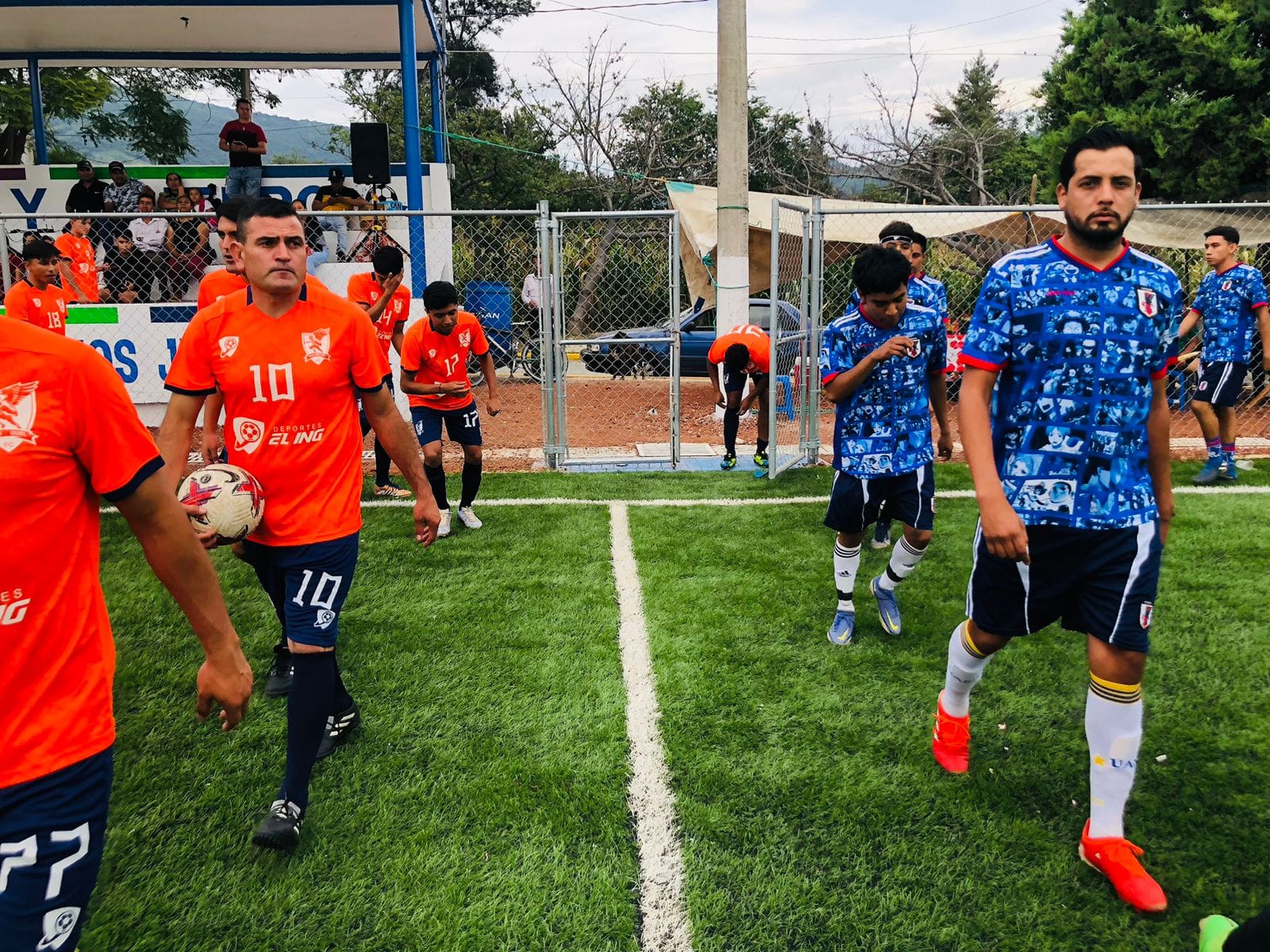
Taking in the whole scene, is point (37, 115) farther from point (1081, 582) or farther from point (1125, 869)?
point (1125, 869)

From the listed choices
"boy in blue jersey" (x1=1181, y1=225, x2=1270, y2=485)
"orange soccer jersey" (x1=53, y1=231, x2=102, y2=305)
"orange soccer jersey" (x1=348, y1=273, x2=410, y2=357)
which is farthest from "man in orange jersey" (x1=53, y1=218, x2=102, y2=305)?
"boy in blue jersey" (x1=1181, y1=225, x2=1270, y2=485)

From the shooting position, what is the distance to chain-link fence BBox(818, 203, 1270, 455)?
1009 centimetres

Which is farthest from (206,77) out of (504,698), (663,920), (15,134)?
(663,920)

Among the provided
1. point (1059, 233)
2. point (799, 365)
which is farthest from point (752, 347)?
point (1059, 233)

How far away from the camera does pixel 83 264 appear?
35.0 ft

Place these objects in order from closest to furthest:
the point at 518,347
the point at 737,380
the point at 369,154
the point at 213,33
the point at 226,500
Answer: the point at 226,500 → the point at 737,380 → the point at 369,154 → the point at 213,33 → the point at 518,347

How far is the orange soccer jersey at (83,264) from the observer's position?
10.5m

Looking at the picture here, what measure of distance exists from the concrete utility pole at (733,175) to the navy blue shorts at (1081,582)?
8133mm

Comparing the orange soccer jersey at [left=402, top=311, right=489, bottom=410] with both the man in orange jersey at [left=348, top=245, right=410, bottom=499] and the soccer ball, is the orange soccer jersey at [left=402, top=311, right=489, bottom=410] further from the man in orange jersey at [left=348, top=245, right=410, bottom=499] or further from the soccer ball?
the soccer ball

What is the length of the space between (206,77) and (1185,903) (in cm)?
2988

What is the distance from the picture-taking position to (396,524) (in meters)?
7.14

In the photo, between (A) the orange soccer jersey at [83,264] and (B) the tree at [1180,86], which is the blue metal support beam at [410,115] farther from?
(B) the tree at [1180,86]

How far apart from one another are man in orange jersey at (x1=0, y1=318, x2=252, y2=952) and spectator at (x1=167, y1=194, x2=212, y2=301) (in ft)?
36.2

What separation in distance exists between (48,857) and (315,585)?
1.59 m
